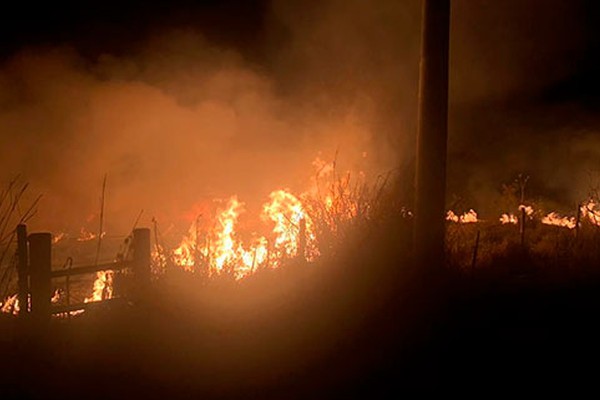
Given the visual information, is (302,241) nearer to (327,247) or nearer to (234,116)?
(327,247)

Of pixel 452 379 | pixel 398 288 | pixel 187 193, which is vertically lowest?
pixel 452 379

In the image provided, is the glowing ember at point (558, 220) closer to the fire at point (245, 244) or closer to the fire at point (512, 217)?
the fire at point (512, 217)

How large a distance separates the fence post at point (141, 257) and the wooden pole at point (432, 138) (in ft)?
8.81

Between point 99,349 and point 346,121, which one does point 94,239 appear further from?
point 99,349

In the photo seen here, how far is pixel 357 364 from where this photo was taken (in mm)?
3750

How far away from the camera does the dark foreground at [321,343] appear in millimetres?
3521

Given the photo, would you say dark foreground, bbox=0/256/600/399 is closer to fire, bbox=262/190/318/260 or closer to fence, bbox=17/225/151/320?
fence, bbox=17/225/151/320

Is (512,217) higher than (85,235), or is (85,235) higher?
(512,217)

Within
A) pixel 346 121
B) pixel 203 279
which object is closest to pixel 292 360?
pixel 203 279

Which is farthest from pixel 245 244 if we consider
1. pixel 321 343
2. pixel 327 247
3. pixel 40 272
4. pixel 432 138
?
pixel 321 343

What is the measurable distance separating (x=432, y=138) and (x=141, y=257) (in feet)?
10.1

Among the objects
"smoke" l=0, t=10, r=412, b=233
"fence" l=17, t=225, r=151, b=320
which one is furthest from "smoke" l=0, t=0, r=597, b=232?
"fence" l=17, t=225, r=151, b=320

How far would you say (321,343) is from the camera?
405cm

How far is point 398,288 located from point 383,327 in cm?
60
